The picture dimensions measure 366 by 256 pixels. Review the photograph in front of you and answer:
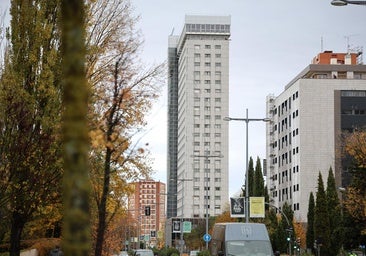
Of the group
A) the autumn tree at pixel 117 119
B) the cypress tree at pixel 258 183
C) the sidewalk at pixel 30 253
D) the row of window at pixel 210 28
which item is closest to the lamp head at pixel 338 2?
the autumn tree at pixel 117 119

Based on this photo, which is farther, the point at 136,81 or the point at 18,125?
the point at 18,125

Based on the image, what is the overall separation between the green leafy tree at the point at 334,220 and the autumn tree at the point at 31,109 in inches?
2311

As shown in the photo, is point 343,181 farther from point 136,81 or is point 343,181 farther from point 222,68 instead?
point 136,81

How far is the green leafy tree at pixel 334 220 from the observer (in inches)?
3164

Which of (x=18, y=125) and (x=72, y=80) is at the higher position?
(x=18, y=125)

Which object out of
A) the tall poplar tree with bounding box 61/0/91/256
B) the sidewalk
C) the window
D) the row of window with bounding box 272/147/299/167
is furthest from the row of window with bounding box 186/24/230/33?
the tall poplar tree with bounding box 61/0/91/256

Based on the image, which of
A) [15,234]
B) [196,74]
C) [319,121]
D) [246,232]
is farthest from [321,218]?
[196,74]

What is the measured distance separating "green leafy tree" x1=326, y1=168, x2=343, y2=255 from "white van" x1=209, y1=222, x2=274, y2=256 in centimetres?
4905

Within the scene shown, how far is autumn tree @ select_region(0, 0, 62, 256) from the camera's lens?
2248 cm

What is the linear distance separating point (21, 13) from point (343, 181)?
90.1 m

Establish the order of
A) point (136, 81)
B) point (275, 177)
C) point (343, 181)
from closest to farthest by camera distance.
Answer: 1. point (136, 81)
2. point (343, 181)
3. point (275, 177)

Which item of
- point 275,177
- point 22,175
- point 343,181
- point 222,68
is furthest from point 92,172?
point 222,68

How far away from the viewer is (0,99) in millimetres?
21797

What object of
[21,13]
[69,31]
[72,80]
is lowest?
[72,80]
